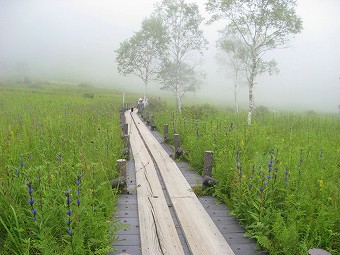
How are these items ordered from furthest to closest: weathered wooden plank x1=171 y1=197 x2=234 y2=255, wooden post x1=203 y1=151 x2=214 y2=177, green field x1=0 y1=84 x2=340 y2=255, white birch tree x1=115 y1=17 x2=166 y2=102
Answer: white birch tree x1=115 y1=17 x2=166 y2=102
wooden post x1=203 y1=151 x2=214 y2=177
weathered wooden plank x1=171 y1=197 x2=234 y2=255
green field x1=0 y1=84 x2=340 y2=255

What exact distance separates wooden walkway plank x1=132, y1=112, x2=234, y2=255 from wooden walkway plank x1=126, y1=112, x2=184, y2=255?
0.20 meters

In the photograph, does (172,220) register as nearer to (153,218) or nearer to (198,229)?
(153,218)

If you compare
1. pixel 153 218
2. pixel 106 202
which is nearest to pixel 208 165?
pixel 153 218

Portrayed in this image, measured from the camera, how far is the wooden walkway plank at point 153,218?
3897mm

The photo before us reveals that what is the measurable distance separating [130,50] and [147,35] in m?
3.36

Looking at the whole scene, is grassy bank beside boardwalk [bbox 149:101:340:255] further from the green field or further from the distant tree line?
the distant tree line

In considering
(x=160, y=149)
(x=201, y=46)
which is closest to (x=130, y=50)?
(x=201, y=46)

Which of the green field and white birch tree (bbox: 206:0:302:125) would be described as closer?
the green field

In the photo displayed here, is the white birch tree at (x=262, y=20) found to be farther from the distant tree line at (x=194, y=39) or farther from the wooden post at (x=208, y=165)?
the wooden post at (x=208, y=165)

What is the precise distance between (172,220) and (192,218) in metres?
0.36

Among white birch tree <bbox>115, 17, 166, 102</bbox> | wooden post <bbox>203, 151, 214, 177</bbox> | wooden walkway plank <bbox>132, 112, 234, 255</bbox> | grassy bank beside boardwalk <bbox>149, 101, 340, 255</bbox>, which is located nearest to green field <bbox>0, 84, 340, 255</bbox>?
grassy bank beside boardwalk <bbox>149, 101, 340, 255</bbox>

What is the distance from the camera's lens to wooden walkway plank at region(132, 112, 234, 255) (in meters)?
3.93

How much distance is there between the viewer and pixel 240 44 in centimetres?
3516

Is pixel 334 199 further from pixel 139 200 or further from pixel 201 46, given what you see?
pixel 201 46
